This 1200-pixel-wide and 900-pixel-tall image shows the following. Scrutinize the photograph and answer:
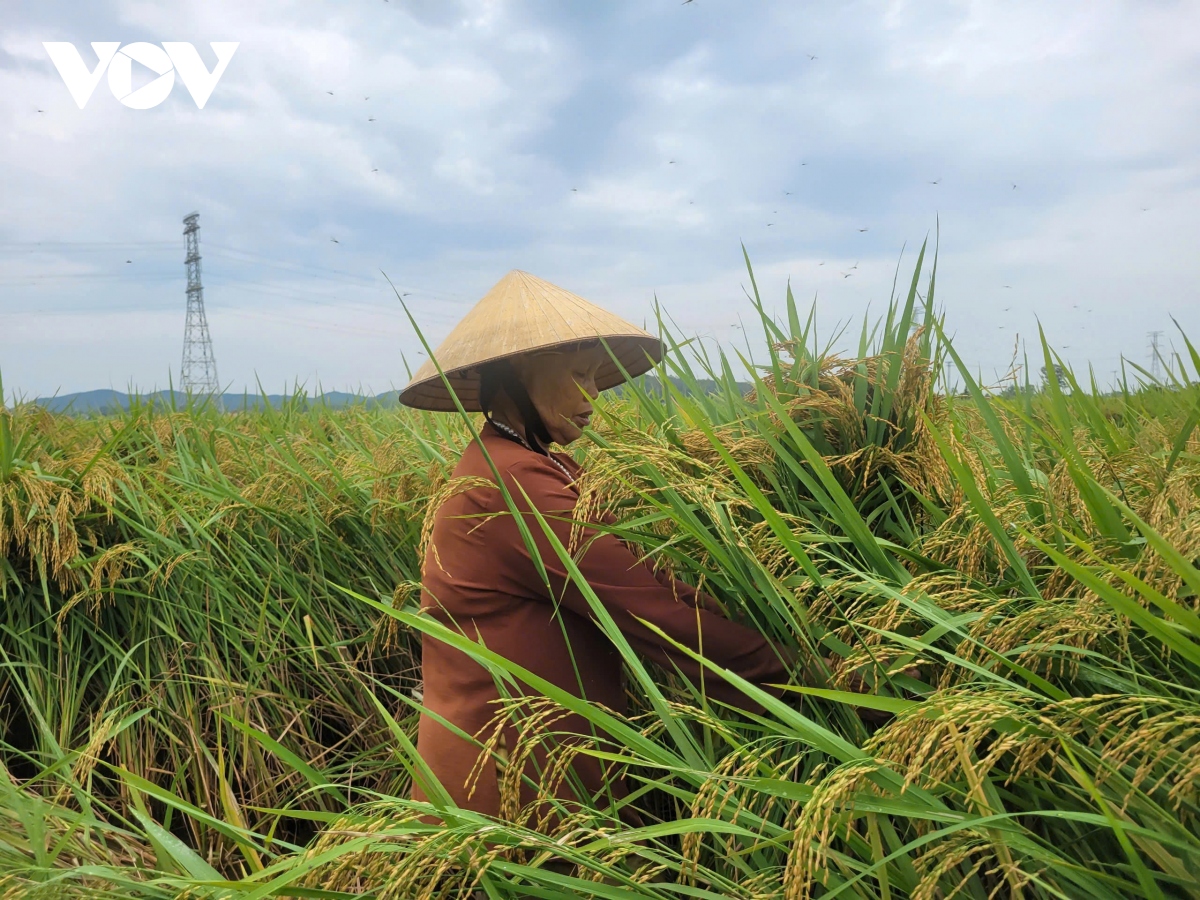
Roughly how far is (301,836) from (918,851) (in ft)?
9.39

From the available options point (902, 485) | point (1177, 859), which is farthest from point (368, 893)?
point (902, 485)

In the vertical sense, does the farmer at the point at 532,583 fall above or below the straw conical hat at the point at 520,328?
below

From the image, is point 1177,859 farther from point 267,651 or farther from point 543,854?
point 267,651

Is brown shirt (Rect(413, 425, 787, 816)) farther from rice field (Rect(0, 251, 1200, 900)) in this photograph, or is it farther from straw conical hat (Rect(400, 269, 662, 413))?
straw conical hat (Rect(400, 269, 662, 413))

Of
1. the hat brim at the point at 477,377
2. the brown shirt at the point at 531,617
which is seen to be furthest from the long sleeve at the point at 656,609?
the hat brim at the point at 477,377

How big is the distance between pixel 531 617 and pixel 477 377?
863mm

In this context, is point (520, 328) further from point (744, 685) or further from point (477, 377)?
point (744, 685)

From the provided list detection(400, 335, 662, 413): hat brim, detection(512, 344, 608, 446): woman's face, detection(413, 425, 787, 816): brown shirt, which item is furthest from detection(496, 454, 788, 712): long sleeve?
detection(400, 335, 662, 413): hat brim

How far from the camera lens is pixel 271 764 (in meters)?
3.42

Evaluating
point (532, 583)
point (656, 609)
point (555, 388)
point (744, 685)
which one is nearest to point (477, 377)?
point (555, 388)

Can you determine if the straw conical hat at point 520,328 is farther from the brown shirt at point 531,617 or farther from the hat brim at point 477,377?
the brown shirt at point 531,617

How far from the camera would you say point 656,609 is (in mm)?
1716

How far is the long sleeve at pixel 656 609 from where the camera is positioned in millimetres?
1673

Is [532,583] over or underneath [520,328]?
underneath
